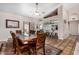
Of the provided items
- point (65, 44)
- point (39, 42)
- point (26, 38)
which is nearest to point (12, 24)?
point (26, 38)

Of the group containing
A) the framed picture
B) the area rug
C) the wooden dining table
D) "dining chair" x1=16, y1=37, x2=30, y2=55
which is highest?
the framed picture

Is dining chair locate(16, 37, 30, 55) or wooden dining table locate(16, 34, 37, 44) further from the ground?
wooden dining table locate(16, 34, 37, 44)

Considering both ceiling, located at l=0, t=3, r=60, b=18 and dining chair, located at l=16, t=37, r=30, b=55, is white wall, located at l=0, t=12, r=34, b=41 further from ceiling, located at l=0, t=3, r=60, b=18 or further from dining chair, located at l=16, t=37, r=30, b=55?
dining chair, located at l=16, t=37, r=30, b=55

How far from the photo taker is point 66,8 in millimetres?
2248

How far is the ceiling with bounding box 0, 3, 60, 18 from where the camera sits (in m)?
2.23

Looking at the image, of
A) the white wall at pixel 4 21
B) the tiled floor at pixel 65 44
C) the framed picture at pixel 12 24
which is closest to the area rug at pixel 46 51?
the tiled floor at pixel 65 44

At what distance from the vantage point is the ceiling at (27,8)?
87.8 inches

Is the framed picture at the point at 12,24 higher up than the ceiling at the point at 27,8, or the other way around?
the ceiling at the point at 27,8

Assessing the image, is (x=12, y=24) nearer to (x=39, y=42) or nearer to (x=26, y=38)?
(x=26, y=38)

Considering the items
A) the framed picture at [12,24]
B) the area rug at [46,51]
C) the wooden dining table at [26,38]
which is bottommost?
the area rug at [46,51]

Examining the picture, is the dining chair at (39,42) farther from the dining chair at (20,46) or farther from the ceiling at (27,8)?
the ceiling at (27,8)

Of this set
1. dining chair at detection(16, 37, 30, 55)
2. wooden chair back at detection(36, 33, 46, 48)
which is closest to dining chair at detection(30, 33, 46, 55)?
wooden chair back at detection(36, 33, 46, 48)

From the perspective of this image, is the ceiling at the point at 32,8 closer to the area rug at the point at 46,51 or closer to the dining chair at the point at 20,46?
the dining chair at the point at 20,46

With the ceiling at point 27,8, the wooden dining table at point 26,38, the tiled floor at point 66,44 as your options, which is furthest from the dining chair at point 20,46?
the ceiling at point 27,8
